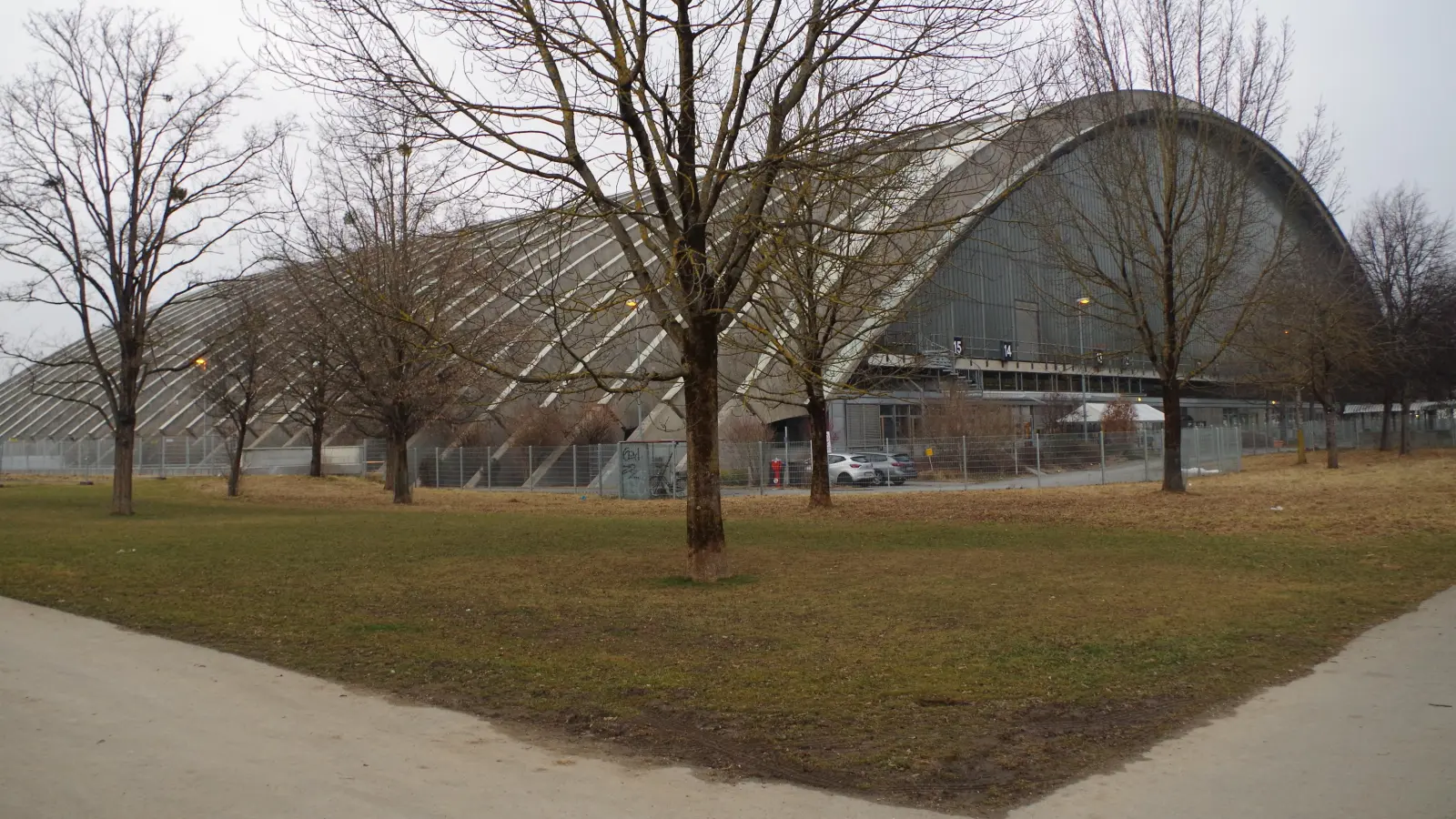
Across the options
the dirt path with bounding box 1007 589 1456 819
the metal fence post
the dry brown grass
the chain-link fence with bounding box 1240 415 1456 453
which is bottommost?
the dirt path with bounding box 1007 589 1456 819

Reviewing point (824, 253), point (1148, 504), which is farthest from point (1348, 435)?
point (824, 253)

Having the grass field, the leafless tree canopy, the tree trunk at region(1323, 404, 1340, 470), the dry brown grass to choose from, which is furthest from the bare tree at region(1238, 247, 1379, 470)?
the leafless tree canopy

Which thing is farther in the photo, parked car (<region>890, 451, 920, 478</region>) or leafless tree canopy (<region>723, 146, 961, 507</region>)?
parked car (<region>890, 451, 920, 478</region>)

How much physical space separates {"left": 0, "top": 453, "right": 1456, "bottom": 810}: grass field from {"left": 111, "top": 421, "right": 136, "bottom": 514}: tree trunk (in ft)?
10.7

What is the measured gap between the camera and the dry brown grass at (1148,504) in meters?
18.3

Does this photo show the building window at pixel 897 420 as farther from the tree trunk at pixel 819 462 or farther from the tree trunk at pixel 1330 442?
the tree trunk at pixel 819 462

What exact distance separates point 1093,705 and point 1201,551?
904 centimetres

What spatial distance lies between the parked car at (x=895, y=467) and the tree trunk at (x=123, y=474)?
24184 mm

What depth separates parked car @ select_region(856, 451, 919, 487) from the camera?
3731 cm

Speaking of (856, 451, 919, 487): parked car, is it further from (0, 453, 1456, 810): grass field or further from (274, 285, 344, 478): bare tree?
(274, 285, 344, 478): bare tree

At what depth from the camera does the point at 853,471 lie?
3800 centimetres

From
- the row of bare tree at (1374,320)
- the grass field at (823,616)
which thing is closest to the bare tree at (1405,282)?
the row of bare tree at (1374,320)

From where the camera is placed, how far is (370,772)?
5.21 m

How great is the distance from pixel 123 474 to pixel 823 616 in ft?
70.2
